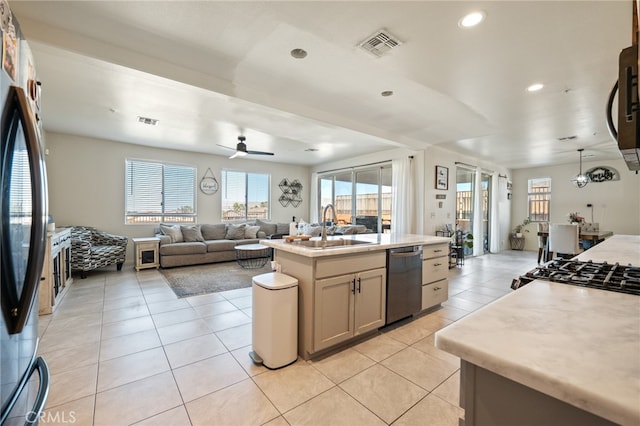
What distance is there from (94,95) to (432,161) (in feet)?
19.0

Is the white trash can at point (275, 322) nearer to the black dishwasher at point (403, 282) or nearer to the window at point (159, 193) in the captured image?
the black dishwasher at point (403, 282)

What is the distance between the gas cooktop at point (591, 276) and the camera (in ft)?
3.49

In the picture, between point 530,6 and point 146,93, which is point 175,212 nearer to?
point 146,93

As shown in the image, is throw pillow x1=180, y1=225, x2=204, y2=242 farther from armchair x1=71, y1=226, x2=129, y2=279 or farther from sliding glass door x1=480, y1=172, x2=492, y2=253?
sliding glass door x1=480, y1=172, x2=492, y2=253

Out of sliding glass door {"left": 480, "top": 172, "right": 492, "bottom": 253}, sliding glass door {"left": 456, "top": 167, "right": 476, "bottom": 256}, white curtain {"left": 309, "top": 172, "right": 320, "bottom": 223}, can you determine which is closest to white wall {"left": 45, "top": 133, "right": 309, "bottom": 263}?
white curtain {"left": 309, "top": 172, "right": 320, "bottom": 223}

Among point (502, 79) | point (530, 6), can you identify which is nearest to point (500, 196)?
point (502, 79)

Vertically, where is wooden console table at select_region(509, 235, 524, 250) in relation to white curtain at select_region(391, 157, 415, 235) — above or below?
below

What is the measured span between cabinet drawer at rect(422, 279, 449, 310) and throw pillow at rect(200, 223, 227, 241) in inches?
197

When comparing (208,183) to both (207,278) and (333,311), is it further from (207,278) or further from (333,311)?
(333,311)

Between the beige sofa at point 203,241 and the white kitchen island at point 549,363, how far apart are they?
19.0ft

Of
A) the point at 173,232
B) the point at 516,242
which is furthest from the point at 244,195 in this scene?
the point at 516,242

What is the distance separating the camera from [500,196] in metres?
8.22

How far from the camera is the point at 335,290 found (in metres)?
2.30

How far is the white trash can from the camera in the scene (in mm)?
2125
